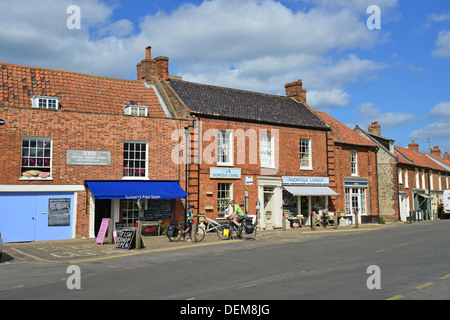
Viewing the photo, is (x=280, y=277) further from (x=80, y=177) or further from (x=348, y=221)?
(x=348, y=221)

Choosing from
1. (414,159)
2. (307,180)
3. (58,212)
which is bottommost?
(58,212)

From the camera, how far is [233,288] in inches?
345

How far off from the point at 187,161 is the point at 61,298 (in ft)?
50.6

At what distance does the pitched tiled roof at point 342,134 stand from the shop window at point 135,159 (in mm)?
14329

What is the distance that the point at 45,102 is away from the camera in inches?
→ 837

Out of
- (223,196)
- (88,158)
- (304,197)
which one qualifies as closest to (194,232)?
(223,196)

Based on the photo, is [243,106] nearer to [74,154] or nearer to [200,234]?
[200,234]

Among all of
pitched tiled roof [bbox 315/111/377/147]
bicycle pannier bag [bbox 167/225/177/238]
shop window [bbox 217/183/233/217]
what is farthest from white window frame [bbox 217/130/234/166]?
pitched tiled roof [bbox 315/111/377/147]

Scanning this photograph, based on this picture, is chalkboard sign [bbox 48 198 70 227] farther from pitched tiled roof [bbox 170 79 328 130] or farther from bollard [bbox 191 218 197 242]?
pitched tiled roof [bbox 170 79 328 130]

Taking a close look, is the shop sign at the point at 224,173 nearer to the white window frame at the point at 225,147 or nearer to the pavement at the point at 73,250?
the white window frame at the point at 225,147

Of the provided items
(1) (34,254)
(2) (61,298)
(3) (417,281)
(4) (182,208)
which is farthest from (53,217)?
(3) (417,281)

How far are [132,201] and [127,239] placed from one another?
17.4 ft

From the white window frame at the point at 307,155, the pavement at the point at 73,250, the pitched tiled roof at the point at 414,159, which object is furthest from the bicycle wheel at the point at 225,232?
the pitched tiled roof at the point at 414,159

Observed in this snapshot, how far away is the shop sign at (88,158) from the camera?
20.6m
